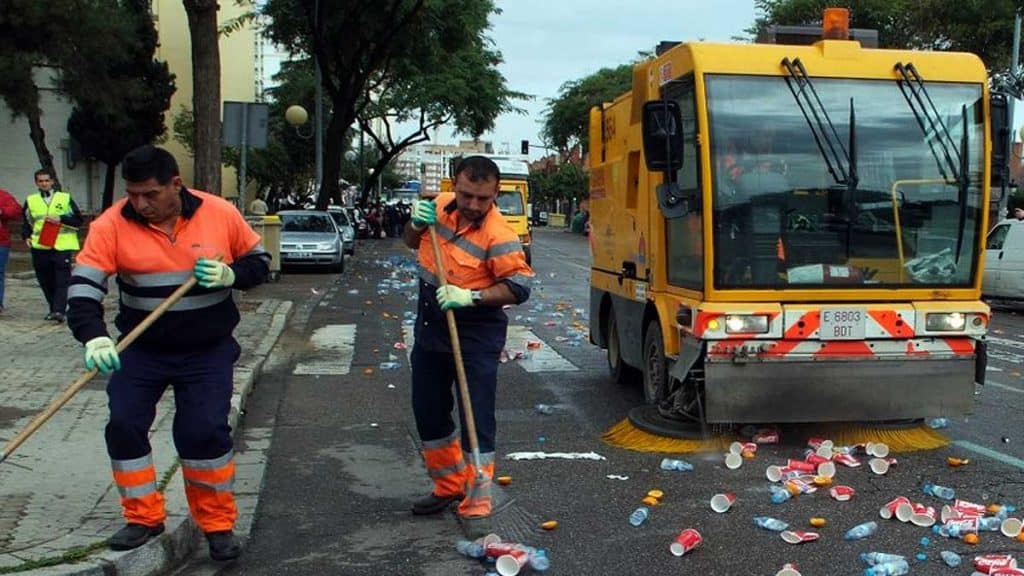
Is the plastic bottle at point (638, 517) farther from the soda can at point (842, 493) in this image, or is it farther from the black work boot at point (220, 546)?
the black work boot at point (220, 546)

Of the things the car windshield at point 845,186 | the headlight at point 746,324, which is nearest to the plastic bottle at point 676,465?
the headlight at point 746,324

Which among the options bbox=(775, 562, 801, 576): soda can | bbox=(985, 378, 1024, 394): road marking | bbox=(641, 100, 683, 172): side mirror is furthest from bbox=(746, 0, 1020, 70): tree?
bbox=(775, 562, 801, 576): soda can

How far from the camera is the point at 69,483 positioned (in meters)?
5.42

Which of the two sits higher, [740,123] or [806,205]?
[740,123]

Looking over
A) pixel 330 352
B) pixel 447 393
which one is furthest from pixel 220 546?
pixel 330 352

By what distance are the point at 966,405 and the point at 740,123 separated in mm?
2448

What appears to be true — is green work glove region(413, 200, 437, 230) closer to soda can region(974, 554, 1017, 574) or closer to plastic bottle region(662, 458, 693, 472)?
plastic bottle region(662, 458, 693, 472)

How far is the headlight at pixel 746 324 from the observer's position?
252 inches

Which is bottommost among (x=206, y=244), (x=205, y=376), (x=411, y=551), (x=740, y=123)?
(x=411, y=551)

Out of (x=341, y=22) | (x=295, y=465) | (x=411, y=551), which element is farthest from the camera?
(x=341, y=22)

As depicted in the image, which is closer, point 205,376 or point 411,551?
point 205,376

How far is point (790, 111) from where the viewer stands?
6641mm

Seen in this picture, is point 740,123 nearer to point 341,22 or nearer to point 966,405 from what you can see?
point 966,405

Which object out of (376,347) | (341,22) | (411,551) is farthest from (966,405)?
(341,22)
